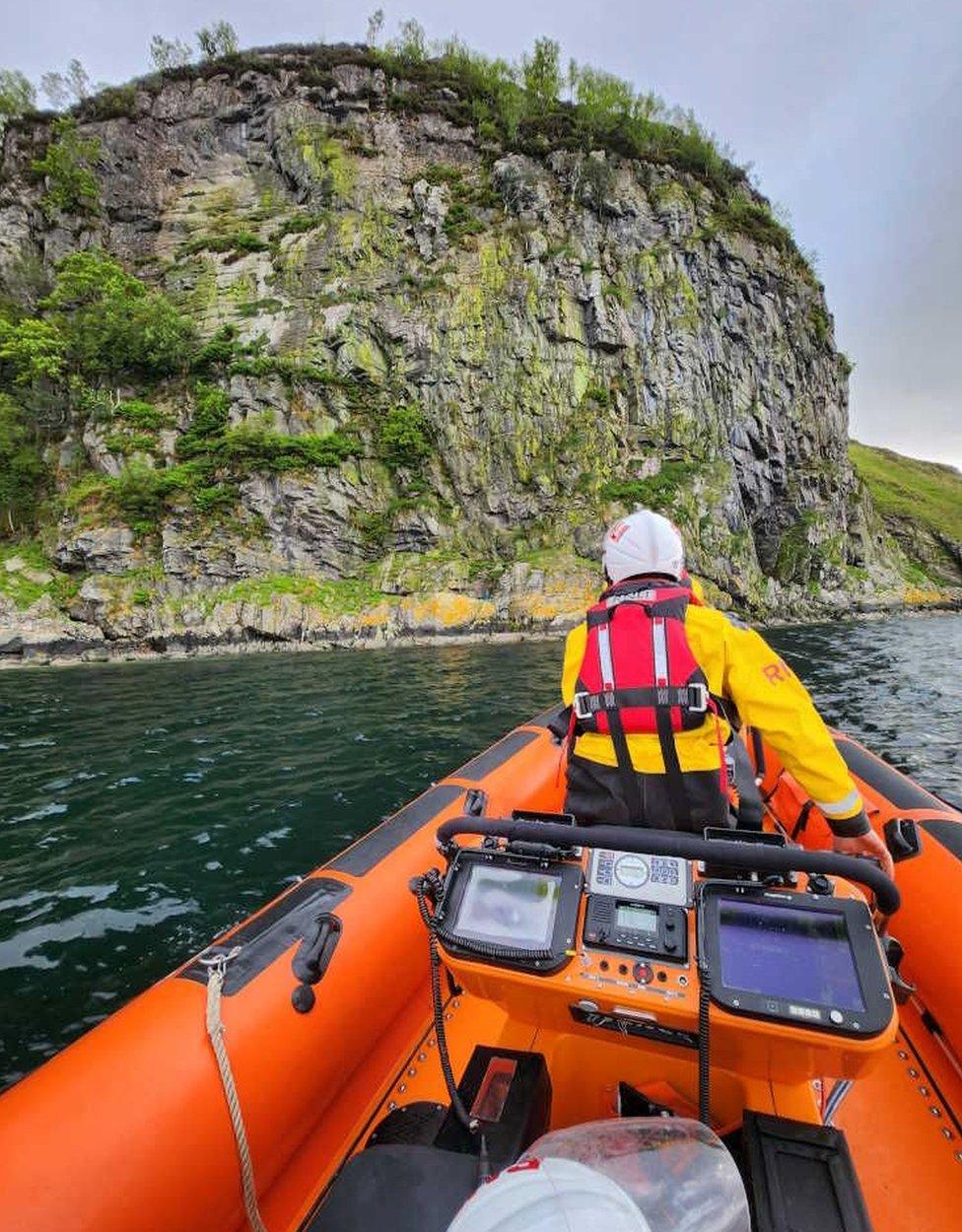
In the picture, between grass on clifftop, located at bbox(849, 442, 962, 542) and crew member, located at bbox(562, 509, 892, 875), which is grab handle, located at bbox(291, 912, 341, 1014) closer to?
crew member, located at bbox(562, 509, 892, 875)

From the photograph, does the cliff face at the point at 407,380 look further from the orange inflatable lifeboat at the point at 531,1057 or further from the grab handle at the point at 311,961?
the orange inflatable lifeboat at the point at 531,1057

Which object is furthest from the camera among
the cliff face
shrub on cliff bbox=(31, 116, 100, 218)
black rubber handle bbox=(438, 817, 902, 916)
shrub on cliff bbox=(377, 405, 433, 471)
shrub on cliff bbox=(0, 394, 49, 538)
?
shrub on cliff bbox=(31, 116, 100, 218)

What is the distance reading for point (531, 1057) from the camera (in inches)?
65.7

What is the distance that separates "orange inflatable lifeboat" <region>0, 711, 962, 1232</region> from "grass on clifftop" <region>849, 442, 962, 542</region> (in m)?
58.6

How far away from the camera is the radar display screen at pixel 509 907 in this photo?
1397 mm

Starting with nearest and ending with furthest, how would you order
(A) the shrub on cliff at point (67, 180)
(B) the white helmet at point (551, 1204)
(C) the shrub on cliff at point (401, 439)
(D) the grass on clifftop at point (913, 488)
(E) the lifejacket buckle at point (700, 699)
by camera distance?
(B) the white helmet at point (551, 1204) < (E) the lifejacket buckle at point (700, 699) < (C) the shrub on cliff at point (401, 439) < (A) the shrub on cliff at point (67, 180) < (D) the grass on clifftop at point (913, 488)

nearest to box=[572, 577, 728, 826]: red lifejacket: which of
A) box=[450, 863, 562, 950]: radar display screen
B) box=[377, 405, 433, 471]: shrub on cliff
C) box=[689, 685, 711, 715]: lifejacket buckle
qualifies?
box=[689, 685, 711, 715]: lifejacket buckle

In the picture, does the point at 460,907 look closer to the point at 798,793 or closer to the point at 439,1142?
the point at 439,1142

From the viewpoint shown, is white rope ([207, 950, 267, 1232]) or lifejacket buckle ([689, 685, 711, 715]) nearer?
white rope ([207, 950, 267, 1232])

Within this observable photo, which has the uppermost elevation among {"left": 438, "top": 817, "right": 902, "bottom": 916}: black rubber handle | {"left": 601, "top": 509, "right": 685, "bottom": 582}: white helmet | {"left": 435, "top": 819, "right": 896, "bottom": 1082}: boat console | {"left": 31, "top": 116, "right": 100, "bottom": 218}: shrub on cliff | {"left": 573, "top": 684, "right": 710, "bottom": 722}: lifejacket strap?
{"left": 31, "top": 116, "right": 100, "bottom": 218}: shrub on cliff

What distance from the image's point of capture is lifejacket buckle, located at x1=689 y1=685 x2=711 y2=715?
177 cm

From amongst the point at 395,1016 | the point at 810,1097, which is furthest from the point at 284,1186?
the point at 810,1097

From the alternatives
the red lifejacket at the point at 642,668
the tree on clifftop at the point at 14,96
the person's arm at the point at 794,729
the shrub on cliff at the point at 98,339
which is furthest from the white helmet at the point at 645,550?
the tree on clifftop at the point at 14,96

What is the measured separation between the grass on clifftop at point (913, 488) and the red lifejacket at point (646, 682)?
5815cm
